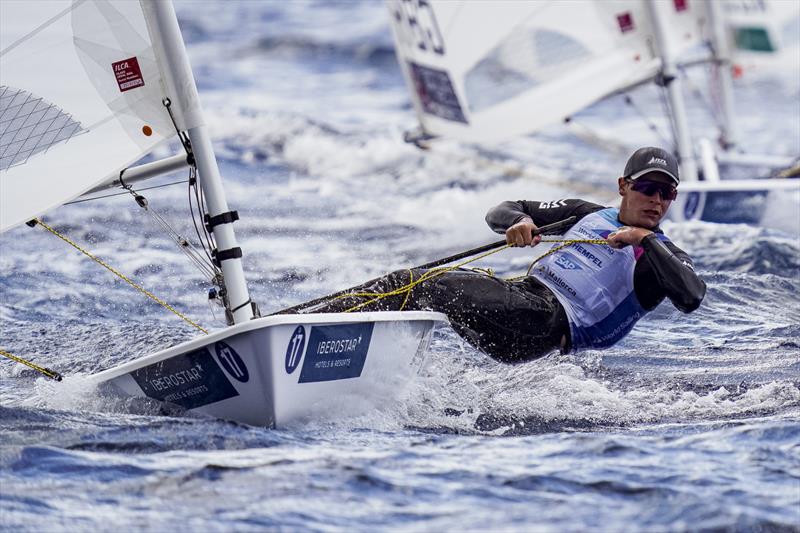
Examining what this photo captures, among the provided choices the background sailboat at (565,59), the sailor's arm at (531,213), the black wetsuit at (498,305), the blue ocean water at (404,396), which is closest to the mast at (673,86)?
the background sailboat at (565,59)

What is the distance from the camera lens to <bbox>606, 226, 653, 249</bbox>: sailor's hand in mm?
3604

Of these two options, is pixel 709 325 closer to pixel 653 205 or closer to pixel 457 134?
pixel 653 205

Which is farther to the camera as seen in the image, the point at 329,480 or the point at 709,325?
the point at 709,325

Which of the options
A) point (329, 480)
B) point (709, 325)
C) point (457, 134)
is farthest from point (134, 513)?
point (457, 134)

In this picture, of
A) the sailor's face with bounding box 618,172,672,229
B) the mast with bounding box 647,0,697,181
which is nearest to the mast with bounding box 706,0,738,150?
the mast with bounding box 647,0,697,181

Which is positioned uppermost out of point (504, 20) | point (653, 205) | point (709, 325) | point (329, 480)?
point (504, 20)

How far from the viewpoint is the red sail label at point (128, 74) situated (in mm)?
3699

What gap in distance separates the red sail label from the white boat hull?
0.87 meters

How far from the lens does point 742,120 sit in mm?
11789

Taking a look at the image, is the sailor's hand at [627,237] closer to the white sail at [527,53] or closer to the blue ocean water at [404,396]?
the blue ocean water at [404,396]

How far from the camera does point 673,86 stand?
691 centimetres

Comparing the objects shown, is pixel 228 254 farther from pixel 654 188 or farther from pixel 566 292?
pixel 654 188

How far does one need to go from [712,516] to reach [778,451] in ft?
2.03

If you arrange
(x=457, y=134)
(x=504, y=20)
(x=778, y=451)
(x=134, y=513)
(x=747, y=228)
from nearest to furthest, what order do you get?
(x=134, y=513) < (x=778, y=451) < (x=747, y=228) < (x=504, y=20) < (x=457, y=134)
